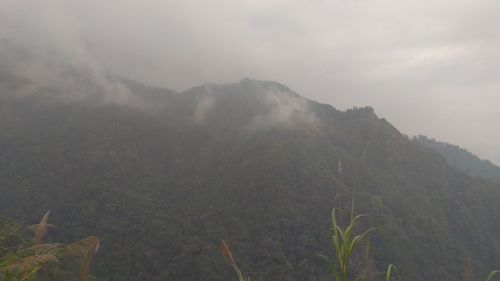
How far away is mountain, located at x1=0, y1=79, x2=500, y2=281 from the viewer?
2311 inches

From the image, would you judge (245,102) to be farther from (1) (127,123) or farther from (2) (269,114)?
(1) (127,123)

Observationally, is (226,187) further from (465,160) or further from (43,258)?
(465,160)

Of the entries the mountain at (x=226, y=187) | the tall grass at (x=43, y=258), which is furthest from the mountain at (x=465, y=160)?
the tall grass at (x=43, y=258)

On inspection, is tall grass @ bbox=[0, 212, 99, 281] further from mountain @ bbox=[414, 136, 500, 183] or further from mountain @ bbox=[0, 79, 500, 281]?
mountain @ bbox=[414, 136, 500, 183]

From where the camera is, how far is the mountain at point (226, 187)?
58.7 meters

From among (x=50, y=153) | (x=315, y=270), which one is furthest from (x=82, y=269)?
(x=50, y=153)

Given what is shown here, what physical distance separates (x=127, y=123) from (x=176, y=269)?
5732 cm

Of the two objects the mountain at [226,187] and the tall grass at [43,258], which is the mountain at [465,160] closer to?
the mountain at [226,187]

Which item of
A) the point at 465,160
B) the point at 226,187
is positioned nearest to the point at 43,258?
the point at 226,187

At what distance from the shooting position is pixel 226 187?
78812mm

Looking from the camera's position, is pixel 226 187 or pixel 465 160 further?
pixel 465 160

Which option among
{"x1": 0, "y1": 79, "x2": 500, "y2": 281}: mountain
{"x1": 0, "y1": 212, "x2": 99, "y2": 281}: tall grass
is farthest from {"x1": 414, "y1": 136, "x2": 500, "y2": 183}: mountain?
{"x1": 0, "y1": 212, "x2": 99, "y2": 281}: tall grass

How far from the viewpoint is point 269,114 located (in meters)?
107

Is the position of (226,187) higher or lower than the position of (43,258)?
A: lower
